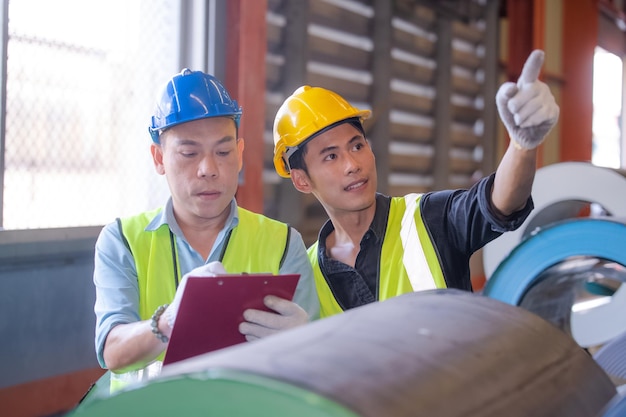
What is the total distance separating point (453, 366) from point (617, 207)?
2.85 meters

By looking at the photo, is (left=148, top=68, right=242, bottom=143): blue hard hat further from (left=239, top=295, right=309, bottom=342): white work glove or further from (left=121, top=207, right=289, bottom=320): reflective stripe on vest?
(left=239, top=295, right=309, bottom=342): white work glove

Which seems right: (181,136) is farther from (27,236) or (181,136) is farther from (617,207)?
(617,207)

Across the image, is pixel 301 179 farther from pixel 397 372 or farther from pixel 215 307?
pixel 397 372

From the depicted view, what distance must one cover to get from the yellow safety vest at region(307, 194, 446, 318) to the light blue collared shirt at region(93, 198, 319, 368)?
0.69ft

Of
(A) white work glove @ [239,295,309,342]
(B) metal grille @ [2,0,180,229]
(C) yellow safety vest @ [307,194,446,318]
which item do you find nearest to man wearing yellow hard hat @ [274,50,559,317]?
(C) yellow safety vest @ [307,194,446,318]

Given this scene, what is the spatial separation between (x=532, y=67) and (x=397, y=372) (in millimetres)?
914

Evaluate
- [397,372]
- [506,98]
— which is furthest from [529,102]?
[397,372]

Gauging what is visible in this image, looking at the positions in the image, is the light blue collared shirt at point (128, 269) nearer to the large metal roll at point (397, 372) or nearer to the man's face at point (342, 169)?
the man's face at point (342, 169)

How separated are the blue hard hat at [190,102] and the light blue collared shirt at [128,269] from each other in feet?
0.77

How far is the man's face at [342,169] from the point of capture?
79.8 inches

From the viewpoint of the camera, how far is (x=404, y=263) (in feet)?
6.56

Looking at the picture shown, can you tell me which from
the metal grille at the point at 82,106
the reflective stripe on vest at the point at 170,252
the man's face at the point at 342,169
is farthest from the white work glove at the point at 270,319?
the metal grille at the point at 82,106

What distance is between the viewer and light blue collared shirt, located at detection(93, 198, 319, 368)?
159 cm

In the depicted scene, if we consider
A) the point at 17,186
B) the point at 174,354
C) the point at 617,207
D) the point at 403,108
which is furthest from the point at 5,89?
the point at 403,108
